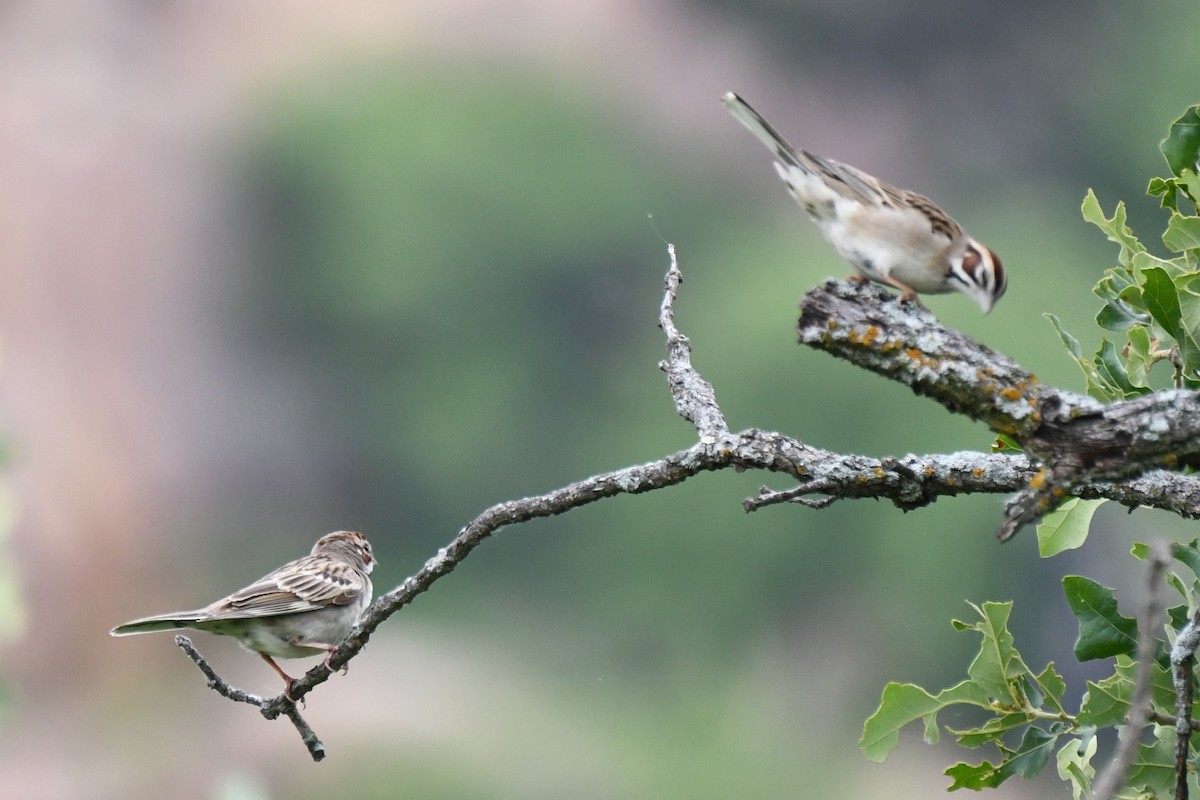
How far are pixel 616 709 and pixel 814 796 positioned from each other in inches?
51.7

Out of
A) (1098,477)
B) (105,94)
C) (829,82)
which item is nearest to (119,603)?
(105,94)

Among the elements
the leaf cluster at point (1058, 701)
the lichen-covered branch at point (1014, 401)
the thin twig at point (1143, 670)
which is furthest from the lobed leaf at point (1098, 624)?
the thin twig at point (1143, 670)

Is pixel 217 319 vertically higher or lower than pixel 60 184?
lower

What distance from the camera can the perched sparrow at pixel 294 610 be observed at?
2.67m

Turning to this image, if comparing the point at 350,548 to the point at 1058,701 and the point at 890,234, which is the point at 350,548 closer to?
the point at 890,234

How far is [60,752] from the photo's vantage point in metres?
7.70

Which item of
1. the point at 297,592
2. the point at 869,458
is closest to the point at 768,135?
the point at 869,458

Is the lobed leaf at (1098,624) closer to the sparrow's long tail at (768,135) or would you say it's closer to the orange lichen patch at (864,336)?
the orange lichen patch at (864,336)

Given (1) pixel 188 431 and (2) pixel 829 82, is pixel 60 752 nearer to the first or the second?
(1) pixel 188 431

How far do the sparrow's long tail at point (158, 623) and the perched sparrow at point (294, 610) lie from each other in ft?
0.23

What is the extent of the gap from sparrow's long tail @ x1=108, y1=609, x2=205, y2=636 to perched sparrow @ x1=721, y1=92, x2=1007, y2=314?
4.58 feet

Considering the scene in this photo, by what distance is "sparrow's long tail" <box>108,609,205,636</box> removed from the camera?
215cm

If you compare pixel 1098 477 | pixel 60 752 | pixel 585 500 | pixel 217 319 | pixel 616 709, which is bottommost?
pixel 1098 477

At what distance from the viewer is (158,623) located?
2.30m
